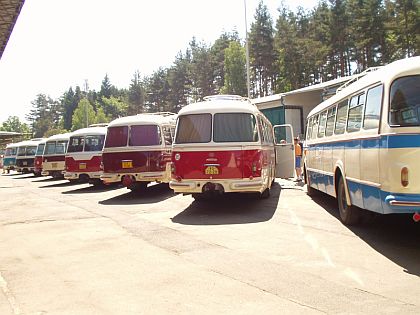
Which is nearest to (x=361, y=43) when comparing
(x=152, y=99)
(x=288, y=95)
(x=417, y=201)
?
(x=288, y=95)

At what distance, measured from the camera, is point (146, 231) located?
8.67m

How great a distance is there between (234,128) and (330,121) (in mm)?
2167

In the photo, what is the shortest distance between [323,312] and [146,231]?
499 centimetres

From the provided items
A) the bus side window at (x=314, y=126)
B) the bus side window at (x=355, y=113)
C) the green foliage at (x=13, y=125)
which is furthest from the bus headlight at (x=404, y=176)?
the green foliage at (x=13, y=125)

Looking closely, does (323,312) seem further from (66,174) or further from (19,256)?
(66,174)

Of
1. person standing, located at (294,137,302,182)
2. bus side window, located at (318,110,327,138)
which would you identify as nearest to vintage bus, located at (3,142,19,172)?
person standing, located at (294,137,302,182)

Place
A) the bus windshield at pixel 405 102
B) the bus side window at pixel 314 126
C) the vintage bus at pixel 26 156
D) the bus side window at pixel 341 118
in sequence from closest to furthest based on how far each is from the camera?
the bus windshield at pixel 405 102 → the bus side window at pixel 341 118 → the bus side window at pixel 314 126 → the vintage bus at pixel 26 156

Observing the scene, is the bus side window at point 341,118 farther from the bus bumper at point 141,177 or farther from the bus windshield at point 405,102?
the bus bumper at point 141,177

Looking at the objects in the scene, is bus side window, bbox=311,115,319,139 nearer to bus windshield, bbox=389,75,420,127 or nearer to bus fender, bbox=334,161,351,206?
bus fender, bbox=334,161,351,206

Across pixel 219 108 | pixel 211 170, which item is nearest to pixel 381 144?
Answer: pixel 211 170

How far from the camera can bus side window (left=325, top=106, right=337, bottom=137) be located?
31.1 feet

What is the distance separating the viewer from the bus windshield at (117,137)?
14212mm

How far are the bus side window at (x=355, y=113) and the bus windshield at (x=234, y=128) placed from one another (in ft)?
9.34

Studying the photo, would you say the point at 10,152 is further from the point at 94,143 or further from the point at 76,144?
the point at 94,143
